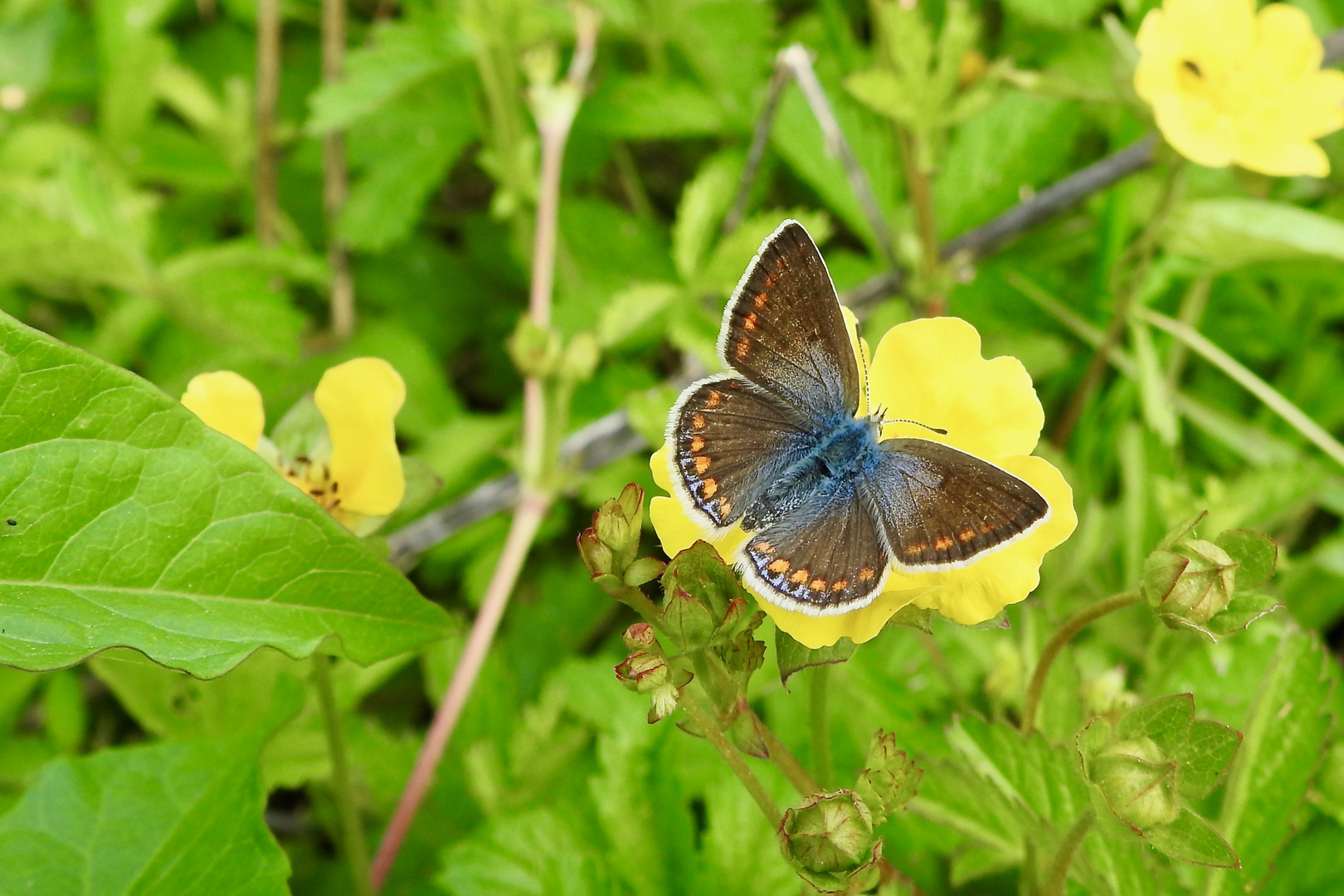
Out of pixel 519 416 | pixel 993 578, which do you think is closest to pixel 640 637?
pixel 993 578

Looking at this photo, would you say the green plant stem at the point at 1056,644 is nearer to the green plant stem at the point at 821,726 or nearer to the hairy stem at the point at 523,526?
the green plant stem at the point at 821,726

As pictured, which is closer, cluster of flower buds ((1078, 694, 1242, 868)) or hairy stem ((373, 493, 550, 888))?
cluster of flower buds ((1078, 694, 1242, 868))

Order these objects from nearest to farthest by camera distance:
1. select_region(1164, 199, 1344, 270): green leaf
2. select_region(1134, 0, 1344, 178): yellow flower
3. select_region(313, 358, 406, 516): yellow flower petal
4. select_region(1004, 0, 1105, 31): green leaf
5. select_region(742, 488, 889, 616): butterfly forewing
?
select_region(742, 488, 889, 616): butterfly forewing → select_region(313, 358, 406, 516): yellow flower petal → select_region(1134, 0, 1344, 178): yellow flower → select_region(1164, 199, 1344, 270): green leaf → select_region(1004, 0, 1105, 31): green leaf

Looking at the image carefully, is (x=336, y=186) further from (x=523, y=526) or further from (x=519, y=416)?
(x=523, y=526)

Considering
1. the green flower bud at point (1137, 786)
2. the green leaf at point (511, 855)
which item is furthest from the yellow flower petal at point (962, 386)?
the green leaf at point (511, 855)

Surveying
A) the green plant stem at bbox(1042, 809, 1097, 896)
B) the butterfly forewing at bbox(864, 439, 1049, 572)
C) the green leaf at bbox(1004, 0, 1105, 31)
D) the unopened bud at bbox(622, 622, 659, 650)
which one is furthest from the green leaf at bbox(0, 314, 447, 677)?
the green leaf at bbox(1004, 0, 1105, 31)

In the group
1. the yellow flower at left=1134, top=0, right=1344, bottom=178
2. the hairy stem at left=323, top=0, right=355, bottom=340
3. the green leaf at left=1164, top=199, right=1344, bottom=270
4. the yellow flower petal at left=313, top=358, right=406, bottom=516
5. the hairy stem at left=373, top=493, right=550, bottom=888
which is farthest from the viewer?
the hairy stem at left=323, top=0, right=355, bottom=340

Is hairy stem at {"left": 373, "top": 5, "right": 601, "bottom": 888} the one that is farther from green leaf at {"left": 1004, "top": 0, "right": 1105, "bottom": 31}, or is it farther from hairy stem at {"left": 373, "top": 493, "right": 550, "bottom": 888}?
green leaf at {"left": 1004, "top": 0, "right": 1105, "bottom": 31}
